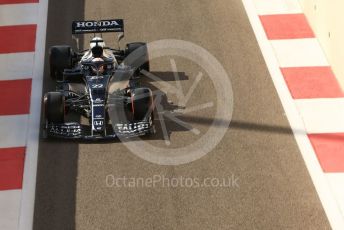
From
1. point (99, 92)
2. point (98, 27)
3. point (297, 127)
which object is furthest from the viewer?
point (98, 27)

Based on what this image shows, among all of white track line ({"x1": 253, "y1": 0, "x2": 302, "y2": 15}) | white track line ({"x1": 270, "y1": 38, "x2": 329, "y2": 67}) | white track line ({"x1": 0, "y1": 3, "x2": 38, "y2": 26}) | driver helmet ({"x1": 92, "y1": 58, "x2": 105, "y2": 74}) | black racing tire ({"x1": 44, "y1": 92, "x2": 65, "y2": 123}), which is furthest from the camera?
white track line ({"x1": 253, "y1": 0, "x2": 302, "y2": 15})

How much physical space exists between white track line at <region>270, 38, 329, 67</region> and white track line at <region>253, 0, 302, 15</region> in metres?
1.15

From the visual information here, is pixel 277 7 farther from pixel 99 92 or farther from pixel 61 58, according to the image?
pixel 99 92

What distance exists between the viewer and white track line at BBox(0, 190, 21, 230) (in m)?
9.32

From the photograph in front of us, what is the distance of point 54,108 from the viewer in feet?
34.8

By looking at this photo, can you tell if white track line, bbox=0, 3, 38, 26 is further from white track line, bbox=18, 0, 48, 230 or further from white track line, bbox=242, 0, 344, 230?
white track line, bbox=242, 0, 344, 230

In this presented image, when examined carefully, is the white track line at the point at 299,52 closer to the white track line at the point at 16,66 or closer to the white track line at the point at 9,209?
the white track line at the point at 16,66

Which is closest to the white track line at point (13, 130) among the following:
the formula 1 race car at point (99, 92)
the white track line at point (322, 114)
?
the formula 1 race car at point (99, 92)

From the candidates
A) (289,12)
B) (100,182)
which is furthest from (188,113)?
(289,12)

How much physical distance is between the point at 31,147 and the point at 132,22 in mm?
4300

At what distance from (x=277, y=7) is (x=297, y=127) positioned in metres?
4.12

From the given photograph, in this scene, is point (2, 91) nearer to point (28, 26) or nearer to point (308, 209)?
point (28, 26)

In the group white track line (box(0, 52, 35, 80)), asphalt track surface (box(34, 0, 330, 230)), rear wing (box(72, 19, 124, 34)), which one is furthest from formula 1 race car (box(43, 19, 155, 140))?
white track line (box(0, 52, 35, 80))

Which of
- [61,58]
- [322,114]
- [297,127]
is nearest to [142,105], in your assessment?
[61,58]
